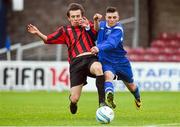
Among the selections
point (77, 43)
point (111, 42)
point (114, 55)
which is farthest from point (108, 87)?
point (114, 55)

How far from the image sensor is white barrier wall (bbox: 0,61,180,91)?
26.3m

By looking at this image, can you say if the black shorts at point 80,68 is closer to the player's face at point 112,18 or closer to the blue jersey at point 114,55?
the blue jersey at point 114,55

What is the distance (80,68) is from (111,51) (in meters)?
1.47

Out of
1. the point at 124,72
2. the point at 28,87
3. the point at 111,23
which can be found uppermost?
the point at 111,23

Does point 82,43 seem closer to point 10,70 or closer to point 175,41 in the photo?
point 10,70

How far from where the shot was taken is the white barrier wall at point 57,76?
26297 millimetres

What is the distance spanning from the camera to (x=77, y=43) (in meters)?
12.5

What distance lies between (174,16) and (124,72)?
19.1m

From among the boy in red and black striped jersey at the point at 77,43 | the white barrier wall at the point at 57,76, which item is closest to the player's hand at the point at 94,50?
the boy in red and black striped jersey at the point at 77,43

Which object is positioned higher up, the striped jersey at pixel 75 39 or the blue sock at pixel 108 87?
the striped jersey at pixel 75 39

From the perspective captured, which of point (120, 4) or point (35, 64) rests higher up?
point (120, 4)

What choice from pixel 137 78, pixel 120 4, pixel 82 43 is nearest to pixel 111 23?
pixel 82 43

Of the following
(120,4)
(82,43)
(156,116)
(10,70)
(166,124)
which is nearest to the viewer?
(166,124)

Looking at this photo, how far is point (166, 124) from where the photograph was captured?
1128 cm
